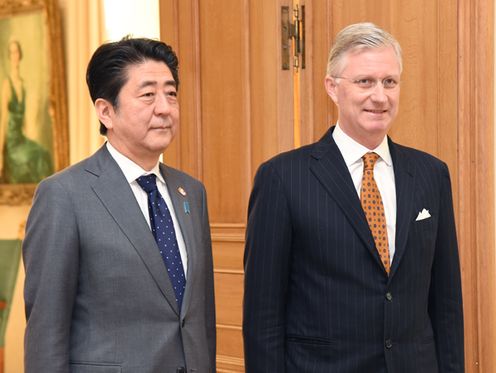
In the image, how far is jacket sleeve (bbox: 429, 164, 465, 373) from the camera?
2488 mm

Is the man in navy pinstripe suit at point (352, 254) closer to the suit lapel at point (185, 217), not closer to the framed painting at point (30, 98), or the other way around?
the suit lapel at point (185, 217)

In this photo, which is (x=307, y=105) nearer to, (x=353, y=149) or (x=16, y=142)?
(x=353, y=149)

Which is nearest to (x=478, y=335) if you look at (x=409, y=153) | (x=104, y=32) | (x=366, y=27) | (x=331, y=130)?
(x=409, y=153)

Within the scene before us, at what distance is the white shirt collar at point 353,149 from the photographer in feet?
7.97

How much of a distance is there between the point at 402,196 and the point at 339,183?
0.19 meters

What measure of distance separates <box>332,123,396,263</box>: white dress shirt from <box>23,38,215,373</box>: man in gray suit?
1.69 ft

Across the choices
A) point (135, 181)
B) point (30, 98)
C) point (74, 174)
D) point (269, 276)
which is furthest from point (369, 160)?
point (30, 98)

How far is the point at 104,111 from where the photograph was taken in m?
2.28

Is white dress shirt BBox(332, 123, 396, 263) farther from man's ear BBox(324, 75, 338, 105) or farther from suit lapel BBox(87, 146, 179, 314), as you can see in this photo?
suit lapel BBox(87, 146, 179, 314)

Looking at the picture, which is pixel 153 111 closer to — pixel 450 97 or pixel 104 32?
pixel 450 97

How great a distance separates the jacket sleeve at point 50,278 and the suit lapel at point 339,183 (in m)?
0.75

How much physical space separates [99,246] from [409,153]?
3.39ft

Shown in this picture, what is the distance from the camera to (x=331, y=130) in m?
2.52

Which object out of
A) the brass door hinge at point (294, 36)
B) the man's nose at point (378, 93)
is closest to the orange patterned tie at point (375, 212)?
the man's nose at point (378, 93)
